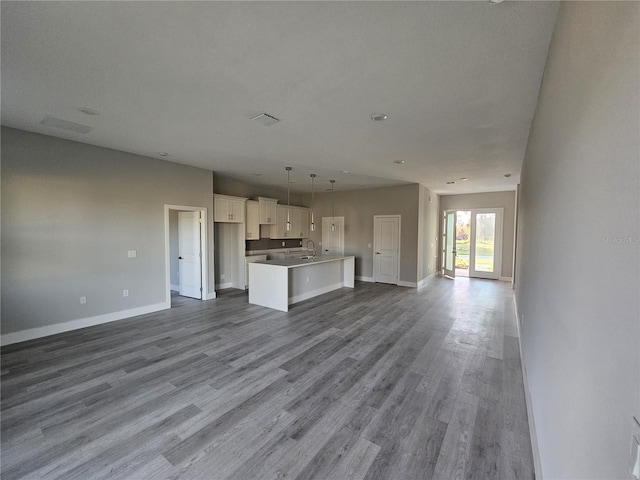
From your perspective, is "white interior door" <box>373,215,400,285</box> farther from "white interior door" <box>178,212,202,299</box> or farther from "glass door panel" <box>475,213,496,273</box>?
"white interior door" <box>178,212,202,299</box>

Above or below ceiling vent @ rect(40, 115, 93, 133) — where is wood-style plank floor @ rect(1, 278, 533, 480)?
below

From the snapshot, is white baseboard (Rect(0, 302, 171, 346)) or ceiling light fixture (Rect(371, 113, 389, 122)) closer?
ceiling light fixture (Rect(371, 113, 389, 122))

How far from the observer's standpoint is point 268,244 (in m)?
8.34

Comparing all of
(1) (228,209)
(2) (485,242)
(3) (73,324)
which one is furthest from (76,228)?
(2) (485,242)

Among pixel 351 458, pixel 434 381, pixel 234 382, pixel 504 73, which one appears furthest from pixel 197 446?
pixel 504 73

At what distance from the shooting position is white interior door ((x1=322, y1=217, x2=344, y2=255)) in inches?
348

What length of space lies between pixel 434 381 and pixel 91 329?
16.1 feet

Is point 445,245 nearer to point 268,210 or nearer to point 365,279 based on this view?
point 365,279

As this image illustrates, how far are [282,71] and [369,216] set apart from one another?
632cm

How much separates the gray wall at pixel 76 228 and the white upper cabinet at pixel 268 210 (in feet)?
8.29

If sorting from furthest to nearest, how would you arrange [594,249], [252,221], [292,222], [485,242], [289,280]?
[485,242], [292,222], [252,221], [289,280], [594,249]

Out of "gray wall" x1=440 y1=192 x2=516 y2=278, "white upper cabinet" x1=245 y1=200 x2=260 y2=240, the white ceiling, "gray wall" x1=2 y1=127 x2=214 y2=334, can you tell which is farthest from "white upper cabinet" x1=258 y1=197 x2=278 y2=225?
"gray wall" x1=440 y1=192 x2=516 y2=278

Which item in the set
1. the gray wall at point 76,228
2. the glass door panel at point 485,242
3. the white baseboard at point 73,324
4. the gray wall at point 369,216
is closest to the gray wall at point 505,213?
the glass door panel at point 485,242

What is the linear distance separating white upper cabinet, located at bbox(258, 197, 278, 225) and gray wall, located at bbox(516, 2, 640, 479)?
6.78 metres
